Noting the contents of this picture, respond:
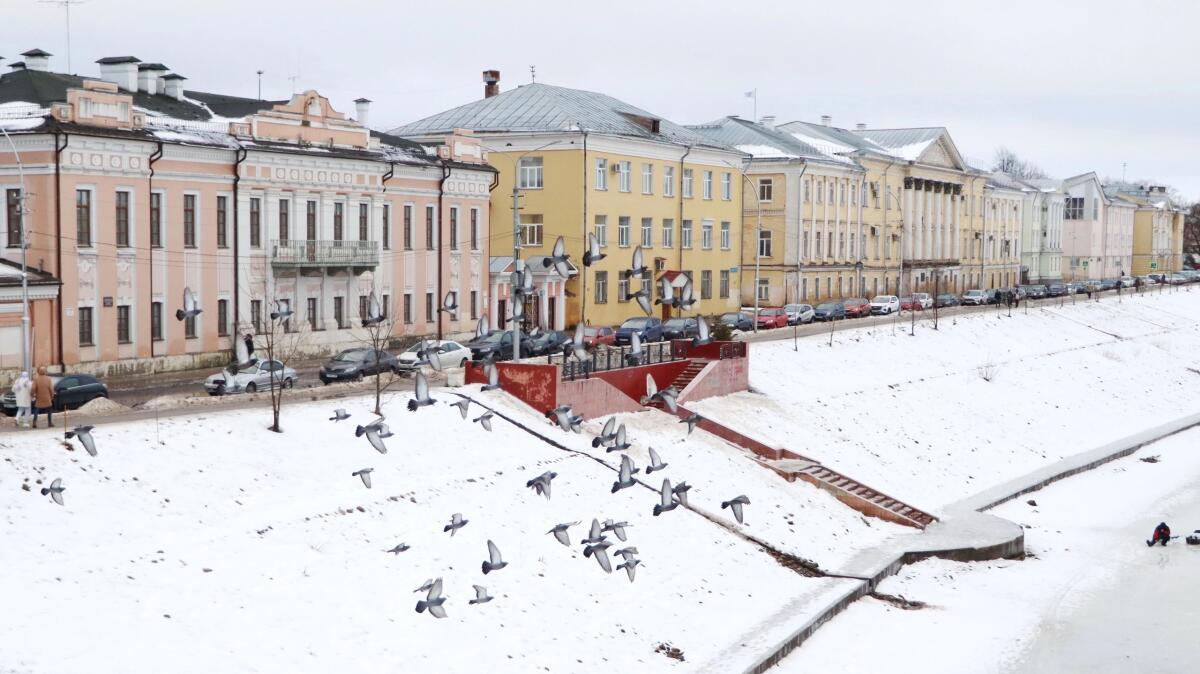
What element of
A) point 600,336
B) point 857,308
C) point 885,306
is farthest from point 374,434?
point 885,306

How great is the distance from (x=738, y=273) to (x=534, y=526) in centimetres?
4239

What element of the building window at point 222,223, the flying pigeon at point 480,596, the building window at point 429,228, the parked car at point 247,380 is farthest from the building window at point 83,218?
the flying pigeon at point 480,596

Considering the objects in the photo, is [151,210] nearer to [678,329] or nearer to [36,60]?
[36,60]

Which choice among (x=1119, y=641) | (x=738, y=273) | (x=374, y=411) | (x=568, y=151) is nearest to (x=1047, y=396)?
(x=738, y=273)

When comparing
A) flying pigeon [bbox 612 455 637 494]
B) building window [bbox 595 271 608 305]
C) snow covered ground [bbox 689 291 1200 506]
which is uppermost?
building window [bbox 595 271 608 305]

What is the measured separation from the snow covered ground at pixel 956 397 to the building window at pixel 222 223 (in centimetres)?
1506

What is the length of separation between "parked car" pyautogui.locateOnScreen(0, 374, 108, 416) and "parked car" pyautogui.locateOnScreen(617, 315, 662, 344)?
66.8 feet

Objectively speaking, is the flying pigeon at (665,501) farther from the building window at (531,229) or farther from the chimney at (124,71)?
the building window at (531,229)

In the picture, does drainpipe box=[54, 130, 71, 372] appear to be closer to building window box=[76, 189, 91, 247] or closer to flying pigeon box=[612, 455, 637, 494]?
building window box=[76, 189, 91, 247]

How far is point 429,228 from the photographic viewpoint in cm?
5081

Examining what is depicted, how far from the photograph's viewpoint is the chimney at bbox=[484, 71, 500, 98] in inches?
2606

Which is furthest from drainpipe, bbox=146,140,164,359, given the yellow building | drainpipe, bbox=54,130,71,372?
the yellow building

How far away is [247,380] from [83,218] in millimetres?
7303

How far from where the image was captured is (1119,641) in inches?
1052
